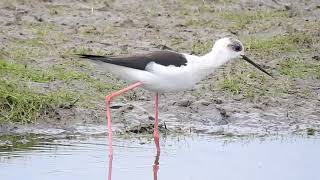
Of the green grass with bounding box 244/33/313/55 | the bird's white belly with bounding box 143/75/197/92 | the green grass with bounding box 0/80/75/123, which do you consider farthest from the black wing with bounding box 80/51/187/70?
the green grass with bounding box 244/33/313/55

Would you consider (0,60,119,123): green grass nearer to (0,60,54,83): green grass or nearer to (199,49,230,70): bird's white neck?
(0,60,54,83): green grass

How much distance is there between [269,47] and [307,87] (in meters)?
1.28

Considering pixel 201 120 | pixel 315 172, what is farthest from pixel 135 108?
pixel 315 172

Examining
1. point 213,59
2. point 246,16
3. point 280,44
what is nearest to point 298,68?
point 280,44

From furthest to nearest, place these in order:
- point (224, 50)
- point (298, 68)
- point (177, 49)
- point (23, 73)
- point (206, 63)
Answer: point (177, 49), point (298, 68), point (23, 73), point (224, 50), point (206, 63)

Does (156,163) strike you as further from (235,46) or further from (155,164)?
(235,46)

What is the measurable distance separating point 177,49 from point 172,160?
3.49 metres

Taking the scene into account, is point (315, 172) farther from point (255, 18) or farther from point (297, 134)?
point (255, 18)

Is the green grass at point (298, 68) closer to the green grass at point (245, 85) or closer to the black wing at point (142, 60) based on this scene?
the green grass at point (245, 85)

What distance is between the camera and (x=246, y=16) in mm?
13062

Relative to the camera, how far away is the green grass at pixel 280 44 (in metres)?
11.7

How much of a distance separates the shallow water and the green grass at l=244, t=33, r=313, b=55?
9.28ft

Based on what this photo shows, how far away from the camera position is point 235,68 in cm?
1101

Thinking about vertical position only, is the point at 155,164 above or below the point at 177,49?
below
